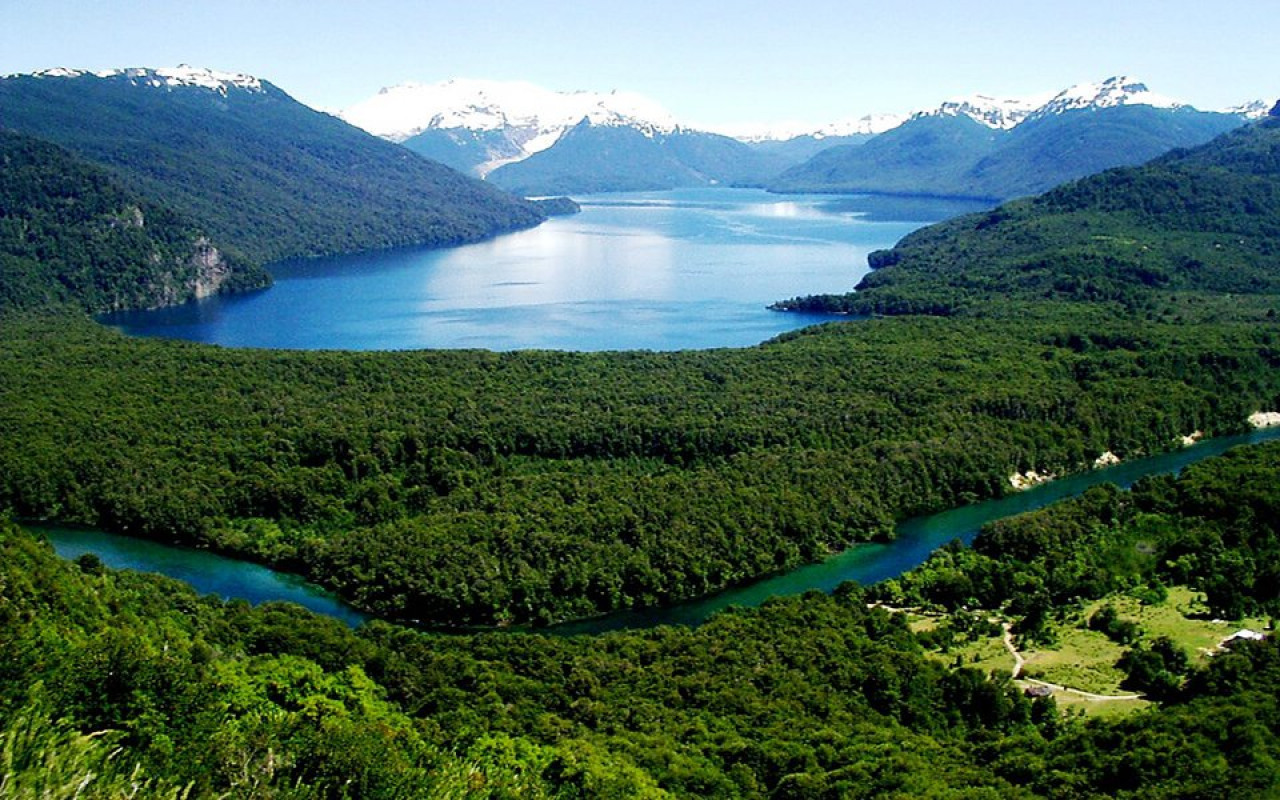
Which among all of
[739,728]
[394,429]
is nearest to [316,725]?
[739,728]

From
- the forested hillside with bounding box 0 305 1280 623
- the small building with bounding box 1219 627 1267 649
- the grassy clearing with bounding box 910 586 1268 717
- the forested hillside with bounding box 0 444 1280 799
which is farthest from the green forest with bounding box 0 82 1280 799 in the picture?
the small building with bounding box 1219 627 1267 649

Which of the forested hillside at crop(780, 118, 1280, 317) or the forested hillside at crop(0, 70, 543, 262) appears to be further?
the forested hillside at crop(0, 70, 543, 262)

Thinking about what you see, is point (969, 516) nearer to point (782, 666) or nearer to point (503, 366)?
point (782, 666)

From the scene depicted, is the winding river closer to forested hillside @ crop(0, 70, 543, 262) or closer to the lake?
the lake

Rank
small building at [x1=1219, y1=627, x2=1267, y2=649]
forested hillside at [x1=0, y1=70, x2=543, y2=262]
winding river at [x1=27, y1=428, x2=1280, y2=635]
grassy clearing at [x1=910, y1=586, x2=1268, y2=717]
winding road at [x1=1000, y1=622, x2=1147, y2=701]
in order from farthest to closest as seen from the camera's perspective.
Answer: forested hillside at [x1=0, y1=70, x2=543, y2=262] → winding river at [x1=27, y1=428, x2=1280, y2=635] → small building at [x1=1219, y1=627, x2=1267, y2=649] → grassy clearing at [x1=910, y1=586, x2=1268, y2=717] → winding road at [x1=1000, y1=622, x2=1147, y2=701]

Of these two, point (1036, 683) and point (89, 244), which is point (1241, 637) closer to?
point (1036, 683)

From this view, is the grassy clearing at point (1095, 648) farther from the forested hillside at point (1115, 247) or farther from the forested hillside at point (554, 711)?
the forested hillside at point (1115, 247)

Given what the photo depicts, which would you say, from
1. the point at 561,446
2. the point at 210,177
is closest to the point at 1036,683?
the point at 561,446
